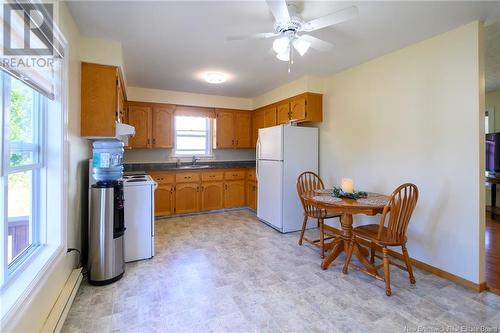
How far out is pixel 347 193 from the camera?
8.80ft

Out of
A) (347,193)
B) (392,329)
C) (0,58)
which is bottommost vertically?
(392,329)

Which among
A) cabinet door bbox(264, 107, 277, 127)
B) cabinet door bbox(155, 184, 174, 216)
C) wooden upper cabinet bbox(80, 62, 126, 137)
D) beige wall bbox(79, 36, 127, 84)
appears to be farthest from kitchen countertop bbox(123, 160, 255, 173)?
beige wall bbox(79, 36, 127, 84)

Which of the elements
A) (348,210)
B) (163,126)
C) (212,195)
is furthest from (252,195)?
(348,210)

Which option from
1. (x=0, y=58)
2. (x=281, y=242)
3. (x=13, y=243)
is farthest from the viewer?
(x=281, y=242)

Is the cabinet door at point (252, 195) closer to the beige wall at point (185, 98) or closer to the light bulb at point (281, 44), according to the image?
the beige wall at point (185, 98)

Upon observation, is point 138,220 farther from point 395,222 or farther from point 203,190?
point 395,222

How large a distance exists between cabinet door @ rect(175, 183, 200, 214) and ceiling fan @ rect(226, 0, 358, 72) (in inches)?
122

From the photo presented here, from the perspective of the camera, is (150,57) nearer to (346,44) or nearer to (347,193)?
(346,44)

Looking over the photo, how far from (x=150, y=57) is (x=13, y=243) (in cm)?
241

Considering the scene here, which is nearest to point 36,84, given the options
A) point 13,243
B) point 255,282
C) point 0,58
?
point 0,58

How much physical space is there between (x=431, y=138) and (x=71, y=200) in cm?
353

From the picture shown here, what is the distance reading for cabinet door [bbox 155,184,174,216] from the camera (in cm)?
447

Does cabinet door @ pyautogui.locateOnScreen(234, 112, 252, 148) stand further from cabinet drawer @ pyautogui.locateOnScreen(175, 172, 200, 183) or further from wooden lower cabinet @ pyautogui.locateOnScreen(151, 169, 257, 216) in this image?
cabinet drawer @ pyautogui.locateOnScreen(175, 172, 200, 183)

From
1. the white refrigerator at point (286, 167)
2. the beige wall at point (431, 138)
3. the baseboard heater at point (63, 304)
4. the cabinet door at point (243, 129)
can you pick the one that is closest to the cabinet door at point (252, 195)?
the white refrigerator at point (286, 167)
